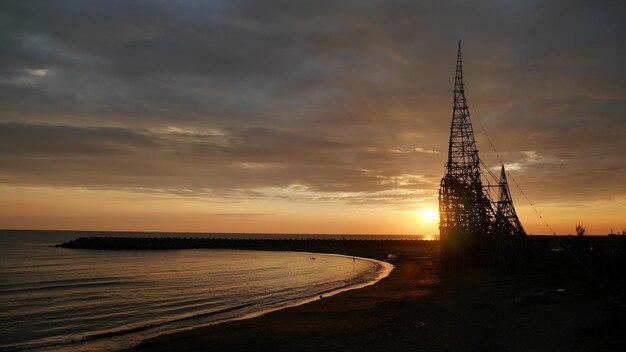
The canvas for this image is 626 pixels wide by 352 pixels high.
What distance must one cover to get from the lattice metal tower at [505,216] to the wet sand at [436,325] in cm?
1452

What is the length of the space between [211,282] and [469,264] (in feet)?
94.6

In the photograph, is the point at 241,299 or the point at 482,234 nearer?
the point at 241,299

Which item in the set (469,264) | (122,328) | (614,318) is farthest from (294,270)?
(614,318)

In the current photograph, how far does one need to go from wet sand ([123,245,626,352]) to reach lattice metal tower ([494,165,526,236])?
14.5 metres

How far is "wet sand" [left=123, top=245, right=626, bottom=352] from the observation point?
2036 cm

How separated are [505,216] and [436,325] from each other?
34.9 meters

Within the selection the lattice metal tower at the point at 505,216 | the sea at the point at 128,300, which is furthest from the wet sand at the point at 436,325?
the lattice metal tower at the point at 505,216

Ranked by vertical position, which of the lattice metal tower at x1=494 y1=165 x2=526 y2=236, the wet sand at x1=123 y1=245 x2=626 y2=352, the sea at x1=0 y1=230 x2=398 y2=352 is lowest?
the sea at x1=0 y1=230 x2=398 y2=352

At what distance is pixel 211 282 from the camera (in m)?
50.5

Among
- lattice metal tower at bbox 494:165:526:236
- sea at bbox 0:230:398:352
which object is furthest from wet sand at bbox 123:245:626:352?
lattice metal tower at bbox 494:165:526:236

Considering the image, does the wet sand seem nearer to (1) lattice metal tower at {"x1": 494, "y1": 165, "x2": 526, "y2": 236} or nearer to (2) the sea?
(2) the sea

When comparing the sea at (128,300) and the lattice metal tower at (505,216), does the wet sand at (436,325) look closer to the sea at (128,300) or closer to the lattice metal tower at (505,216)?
the sea at (128,300)

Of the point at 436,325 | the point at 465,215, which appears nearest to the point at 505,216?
the point at 465,215

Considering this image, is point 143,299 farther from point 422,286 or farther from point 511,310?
point 511,310
